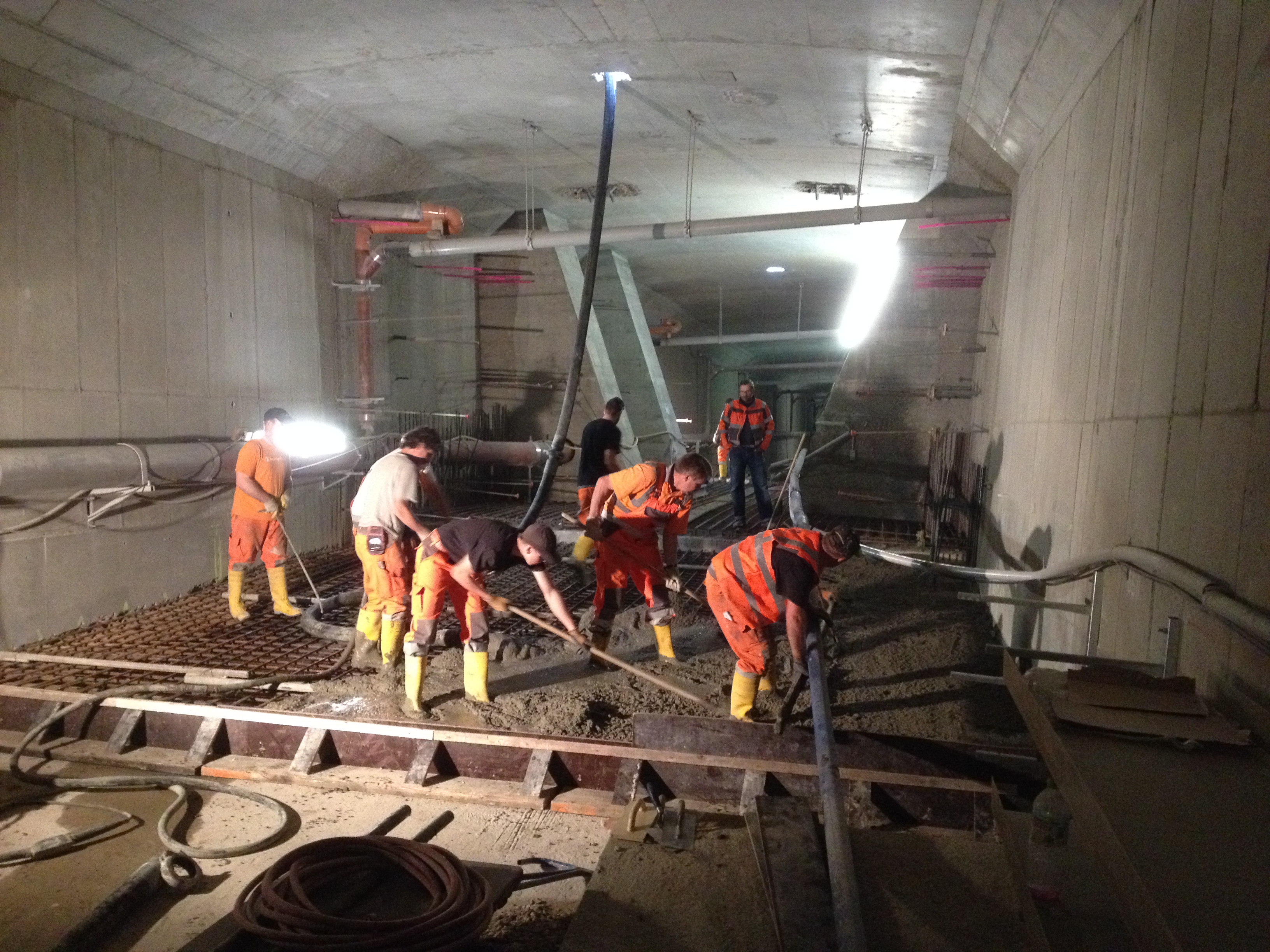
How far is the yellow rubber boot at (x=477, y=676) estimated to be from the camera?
493 centimetres

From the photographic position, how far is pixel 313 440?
363 inches

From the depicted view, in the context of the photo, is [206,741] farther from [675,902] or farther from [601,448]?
[601,448]

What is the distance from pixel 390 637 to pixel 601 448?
248cm

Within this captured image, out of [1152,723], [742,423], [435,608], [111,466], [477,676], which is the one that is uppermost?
[742,423]

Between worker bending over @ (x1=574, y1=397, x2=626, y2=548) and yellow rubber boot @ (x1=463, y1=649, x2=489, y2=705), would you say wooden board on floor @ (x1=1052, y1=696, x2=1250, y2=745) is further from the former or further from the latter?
worker bending over @ (x1=574, y1=397, x2=626, y2=548)

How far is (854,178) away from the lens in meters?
10.1

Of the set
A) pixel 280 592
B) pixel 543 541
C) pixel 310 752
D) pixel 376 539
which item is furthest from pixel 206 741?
pixel 280 592

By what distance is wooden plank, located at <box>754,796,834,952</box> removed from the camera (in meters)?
2.52

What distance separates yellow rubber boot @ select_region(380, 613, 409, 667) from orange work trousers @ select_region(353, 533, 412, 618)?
0.11 feet

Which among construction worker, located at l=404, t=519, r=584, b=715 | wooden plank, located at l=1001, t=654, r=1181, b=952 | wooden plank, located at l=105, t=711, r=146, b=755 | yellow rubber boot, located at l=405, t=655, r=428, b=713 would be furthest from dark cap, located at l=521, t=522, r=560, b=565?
wooden plank, located at l=1001, t=654, r=1181, b=952

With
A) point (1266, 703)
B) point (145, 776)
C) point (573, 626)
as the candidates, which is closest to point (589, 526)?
point (573, 626)

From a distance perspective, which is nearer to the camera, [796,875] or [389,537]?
[796,875]

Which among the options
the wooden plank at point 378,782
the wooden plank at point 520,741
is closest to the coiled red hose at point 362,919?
the wooden plank at point 378,782

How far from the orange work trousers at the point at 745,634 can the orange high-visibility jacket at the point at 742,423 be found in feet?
15.4
